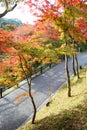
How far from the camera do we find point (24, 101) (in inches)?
738

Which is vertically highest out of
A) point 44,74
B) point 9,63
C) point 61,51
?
point 61,51

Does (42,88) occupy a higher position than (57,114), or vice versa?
(57,114)

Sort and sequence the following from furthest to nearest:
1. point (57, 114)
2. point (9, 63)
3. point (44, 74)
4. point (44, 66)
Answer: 1. point (44, 66)
2. point (44, 74)
3. point (9, 63)
4. point (57, 114)

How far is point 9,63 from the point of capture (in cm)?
1602

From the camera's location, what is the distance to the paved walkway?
15211mm

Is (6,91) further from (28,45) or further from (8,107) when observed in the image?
(28,45)

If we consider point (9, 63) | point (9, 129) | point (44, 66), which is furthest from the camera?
point (44, 66)

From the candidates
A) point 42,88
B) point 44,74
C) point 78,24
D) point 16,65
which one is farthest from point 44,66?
point 16,65

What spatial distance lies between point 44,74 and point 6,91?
23.7 feet

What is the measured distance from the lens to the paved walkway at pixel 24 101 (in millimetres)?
15211

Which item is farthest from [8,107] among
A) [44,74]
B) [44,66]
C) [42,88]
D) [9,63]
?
[44,66]

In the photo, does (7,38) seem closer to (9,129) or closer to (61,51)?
(61,51)

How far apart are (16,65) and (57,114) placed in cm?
407

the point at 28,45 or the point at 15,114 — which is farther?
the point at 15,114
